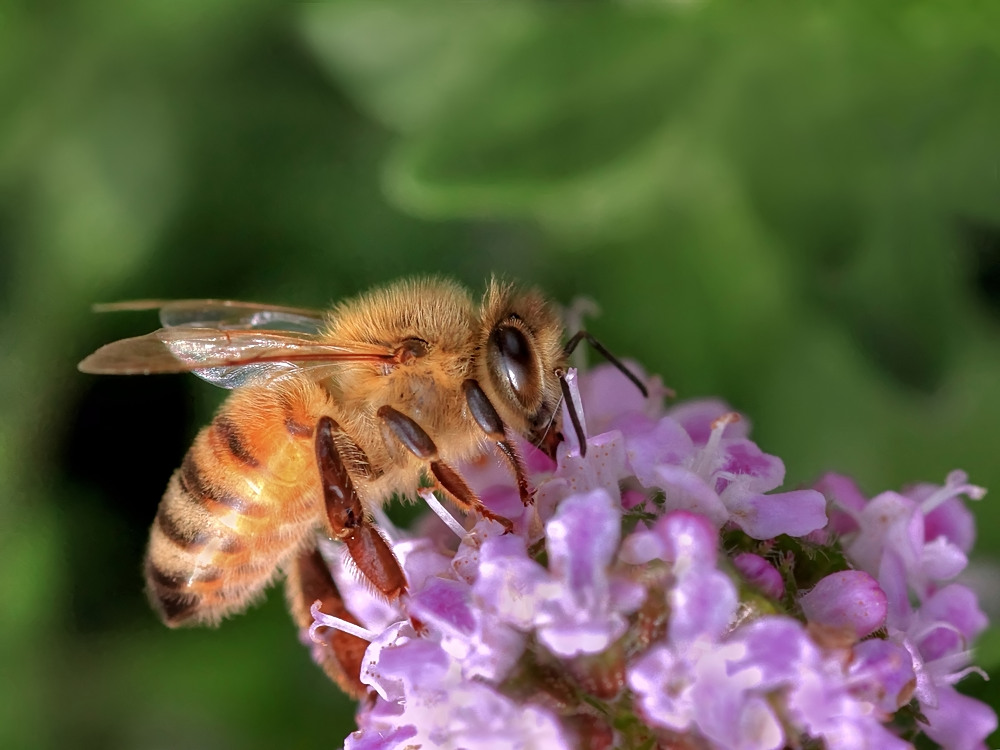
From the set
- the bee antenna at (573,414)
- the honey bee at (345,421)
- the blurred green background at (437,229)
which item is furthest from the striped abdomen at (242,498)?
the blurred green background at (437,229)

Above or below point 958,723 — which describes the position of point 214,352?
above

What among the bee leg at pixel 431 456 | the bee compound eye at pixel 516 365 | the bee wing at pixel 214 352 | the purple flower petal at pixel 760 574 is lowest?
the purple flower petal at pixel 760 574

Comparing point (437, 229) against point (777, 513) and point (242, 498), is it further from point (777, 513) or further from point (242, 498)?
point (777, 513)

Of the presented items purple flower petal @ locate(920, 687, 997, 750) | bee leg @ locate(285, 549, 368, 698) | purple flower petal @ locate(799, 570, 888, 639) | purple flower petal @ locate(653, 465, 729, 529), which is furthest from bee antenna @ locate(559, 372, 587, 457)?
purple flower petal @ locate(920, 687, 997, 750)

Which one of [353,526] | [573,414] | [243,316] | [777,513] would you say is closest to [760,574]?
[777,513]

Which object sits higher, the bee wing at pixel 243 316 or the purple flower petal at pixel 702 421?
the bee wing at pixel 243 316

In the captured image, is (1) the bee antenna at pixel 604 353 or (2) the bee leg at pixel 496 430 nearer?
(2) the bee leg at pixel 496 430

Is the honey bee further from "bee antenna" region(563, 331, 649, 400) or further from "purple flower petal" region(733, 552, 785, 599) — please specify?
"purple flower petal" region(733, 552, 785, 599)

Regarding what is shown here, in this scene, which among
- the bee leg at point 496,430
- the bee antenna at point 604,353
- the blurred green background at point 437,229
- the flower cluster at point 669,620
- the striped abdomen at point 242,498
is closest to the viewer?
the flower cluster at point 669,620

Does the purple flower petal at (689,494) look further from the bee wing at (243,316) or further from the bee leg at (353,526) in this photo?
the bee wing at (243,316)
